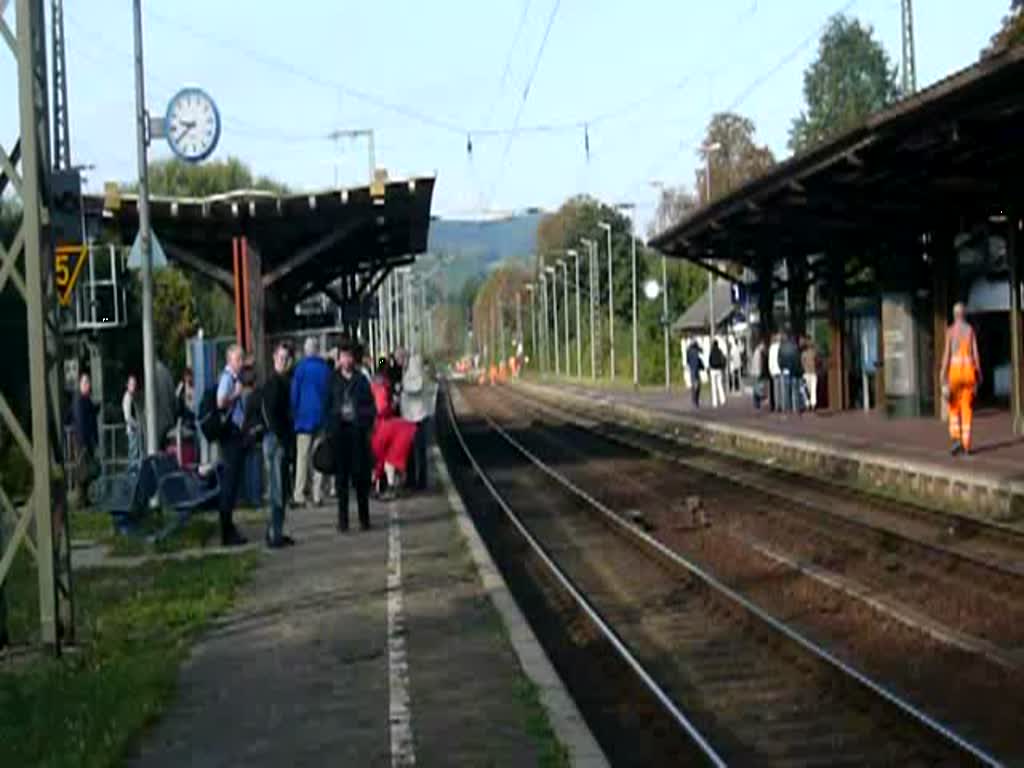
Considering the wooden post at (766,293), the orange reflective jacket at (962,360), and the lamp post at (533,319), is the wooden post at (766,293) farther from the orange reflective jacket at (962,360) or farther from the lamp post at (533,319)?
the lamp post at (533,319)

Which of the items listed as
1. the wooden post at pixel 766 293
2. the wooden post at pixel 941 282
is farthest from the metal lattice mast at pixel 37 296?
the wooden post at pixel 766 293

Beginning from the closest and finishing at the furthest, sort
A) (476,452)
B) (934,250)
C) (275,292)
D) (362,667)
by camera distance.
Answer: (362,667), (934,250), (275,292), (476,452)

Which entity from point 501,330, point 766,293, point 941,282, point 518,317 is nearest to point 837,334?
point 766,293

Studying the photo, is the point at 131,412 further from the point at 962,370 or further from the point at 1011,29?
the point at 1011,29

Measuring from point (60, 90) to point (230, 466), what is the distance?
6.62 metres

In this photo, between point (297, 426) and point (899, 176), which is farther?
point (899, 176)

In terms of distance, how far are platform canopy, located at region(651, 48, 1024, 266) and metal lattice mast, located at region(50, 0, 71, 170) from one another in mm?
9468

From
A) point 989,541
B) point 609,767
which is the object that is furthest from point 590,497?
point 609,767

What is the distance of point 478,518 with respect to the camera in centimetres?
2441

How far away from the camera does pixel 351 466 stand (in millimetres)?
19250

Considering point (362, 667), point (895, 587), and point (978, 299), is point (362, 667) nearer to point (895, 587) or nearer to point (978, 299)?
point (895, 587)

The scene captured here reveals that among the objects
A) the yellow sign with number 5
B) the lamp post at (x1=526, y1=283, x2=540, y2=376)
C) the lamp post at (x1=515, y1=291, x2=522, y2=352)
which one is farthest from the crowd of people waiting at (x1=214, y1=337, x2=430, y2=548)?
the lamp post at (x1=515, y1=291, x2=522, y2=352)

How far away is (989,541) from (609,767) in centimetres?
1053

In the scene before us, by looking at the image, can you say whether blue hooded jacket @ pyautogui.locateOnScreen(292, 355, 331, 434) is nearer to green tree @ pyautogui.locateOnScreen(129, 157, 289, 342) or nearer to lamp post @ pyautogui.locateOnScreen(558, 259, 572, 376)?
green tree @ pyautogui.locateOnScreen(129, 157, 289, 342)
